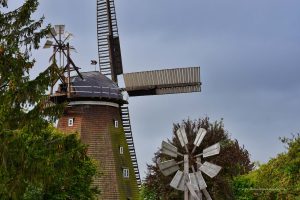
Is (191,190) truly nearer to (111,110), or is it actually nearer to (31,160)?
(31,160)

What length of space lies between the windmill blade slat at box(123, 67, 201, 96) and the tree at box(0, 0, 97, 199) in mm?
23715

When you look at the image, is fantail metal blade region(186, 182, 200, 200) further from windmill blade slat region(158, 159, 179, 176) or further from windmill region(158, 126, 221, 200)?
windmill blade slat region(158, 159, 179, 176)

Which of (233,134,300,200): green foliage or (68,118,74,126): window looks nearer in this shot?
(233,134,300,200): green foliage

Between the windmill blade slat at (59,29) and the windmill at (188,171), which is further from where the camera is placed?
the windmill blade slat at (59,29)

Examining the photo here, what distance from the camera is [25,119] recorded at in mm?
22734

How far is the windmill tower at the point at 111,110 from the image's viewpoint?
44312 millimetres

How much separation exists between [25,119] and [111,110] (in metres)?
23.4

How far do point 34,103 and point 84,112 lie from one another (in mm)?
22970

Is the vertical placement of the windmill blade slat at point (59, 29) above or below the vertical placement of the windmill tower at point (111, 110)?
above

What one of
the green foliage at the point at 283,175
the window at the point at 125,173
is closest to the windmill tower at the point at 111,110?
the window at the point at 125,173

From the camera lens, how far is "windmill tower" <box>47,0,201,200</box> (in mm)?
44312

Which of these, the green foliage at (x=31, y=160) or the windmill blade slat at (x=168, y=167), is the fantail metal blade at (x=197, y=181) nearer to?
the windmill blade slat at (x=168, y=167)

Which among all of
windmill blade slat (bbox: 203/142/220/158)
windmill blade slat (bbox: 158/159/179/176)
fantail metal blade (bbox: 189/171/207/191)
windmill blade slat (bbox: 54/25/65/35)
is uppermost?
windmill blade slat (bbox: 54/25/65/35)

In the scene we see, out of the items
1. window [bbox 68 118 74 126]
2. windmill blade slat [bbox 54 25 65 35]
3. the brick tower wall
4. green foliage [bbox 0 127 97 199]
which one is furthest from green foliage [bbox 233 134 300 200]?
windmill blade slat [bbox 54 25 65 35]
